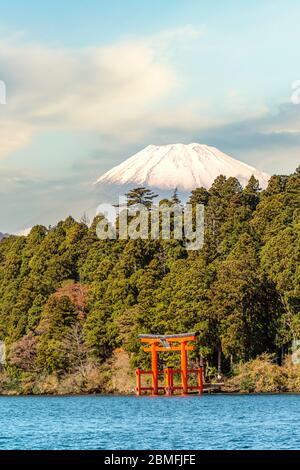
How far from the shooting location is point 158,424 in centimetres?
3862

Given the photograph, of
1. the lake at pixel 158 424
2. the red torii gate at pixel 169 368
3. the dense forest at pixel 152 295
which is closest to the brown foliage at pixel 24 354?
the dense forest at pixel 152 295

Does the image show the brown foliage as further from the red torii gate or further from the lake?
the lake

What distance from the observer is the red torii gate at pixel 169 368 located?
191 feet

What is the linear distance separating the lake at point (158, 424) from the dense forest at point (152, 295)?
7.26 m

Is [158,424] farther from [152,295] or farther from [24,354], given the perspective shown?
[24,354]

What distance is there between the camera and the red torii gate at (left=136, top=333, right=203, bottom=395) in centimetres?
5825

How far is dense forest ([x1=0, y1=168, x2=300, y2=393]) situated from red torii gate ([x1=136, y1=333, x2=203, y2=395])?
190 centimetres

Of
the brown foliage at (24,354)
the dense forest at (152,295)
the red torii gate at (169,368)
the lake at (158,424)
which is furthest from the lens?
the brown foliage at (24,354)

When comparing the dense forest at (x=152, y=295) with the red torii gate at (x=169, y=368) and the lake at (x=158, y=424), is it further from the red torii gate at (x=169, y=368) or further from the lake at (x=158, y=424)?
the lake at (x=158, y=424)

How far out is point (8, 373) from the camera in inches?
2827

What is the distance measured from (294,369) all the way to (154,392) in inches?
297

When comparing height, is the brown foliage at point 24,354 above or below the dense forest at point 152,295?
below

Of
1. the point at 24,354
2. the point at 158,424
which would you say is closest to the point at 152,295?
the point at 24,354
